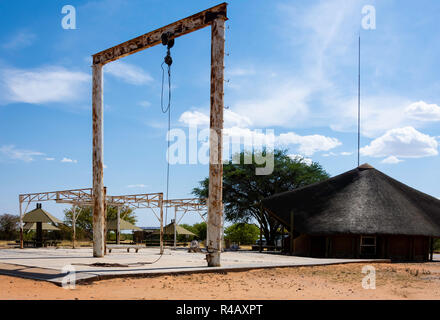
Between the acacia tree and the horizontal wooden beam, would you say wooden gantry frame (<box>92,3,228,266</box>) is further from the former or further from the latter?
the acacia tree

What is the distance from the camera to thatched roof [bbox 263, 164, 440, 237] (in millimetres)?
26438

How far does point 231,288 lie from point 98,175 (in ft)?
35.6

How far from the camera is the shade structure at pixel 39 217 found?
1357 inches

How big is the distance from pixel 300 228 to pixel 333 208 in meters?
2.45

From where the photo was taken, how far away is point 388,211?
2742 centimetres

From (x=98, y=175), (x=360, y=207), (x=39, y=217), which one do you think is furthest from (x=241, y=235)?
(x=98, y=175)

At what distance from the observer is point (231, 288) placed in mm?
10875

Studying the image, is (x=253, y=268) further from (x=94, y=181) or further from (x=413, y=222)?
(x=413, y=222)

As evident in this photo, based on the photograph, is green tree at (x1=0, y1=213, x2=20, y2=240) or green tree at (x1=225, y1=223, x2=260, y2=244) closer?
green tree at (x1=0, y1=213, x2=20, y2=240)

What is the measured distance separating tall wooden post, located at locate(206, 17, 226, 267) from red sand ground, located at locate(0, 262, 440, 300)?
132 centimetres

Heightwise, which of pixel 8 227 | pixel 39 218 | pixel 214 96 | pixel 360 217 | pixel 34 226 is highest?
pixel 214 96

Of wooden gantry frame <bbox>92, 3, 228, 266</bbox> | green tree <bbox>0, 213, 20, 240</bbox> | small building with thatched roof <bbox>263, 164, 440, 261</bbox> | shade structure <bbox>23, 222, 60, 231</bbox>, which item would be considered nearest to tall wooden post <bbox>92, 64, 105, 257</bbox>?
wooden gantry frame <bbox>92, 3, 228, 266</bbox>

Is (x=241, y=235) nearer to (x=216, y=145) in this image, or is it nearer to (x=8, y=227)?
(x=8, y=227)
